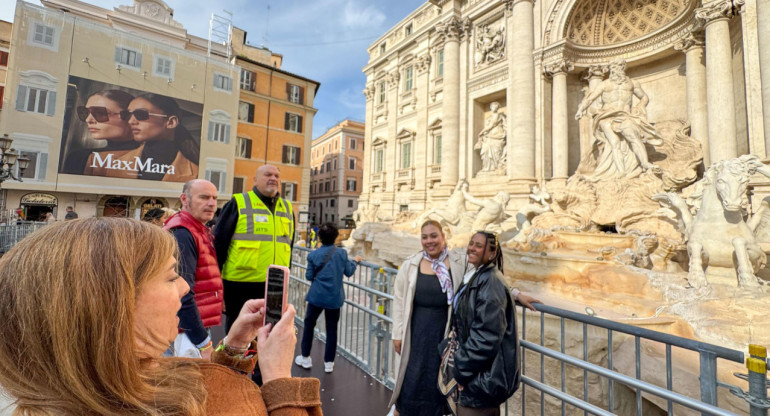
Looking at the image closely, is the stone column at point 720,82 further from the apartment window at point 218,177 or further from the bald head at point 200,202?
the apartment window at point 218,177

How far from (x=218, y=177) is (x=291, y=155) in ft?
18.2

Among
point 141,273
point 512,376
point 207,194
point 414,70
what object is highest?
point 414,70

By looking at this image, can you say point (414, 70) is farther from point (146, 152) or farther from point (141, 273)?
point (141, 273)

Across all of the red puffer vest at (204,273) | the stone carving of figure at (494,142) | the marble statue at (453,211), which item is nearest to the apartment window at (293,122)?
the stone carving of figure at (494,142)

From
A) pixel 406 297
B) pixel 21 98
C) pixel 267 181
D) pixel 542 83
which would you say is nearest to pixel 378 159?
pixel 542 83

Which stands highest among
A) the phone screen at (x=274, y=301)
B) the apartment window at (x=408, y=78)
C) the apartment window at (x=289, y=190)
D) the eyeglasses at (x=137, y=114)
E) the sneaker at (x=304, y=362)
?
the apartment window at (x=408, y=78)

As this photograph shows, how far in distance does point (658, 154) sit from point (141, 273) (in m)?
15.4

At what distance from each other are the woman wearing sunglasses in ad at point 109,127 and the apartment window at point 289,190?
8.56 m

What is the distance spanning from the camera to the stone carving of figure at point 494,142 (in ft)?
56.0

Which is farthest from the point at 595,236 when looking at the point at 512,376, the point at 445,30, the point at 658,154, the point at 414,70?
the point at 414,70

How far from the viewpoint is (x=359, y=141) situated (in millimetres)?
42344

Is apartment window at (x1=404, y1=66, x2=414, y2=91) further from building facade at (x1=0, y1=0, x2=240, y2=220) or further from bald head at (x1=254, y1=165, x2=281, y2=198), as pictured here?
bald head at (x1=254, y1=165, x2=281, y2=198)

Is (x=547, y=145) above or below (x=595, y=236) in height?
above

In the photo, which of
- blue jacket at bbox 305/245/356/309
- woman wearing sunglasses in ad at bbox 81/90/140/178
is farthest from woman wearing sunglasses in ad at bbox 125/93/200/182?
blue jacket at bbox 305/245/356/309
